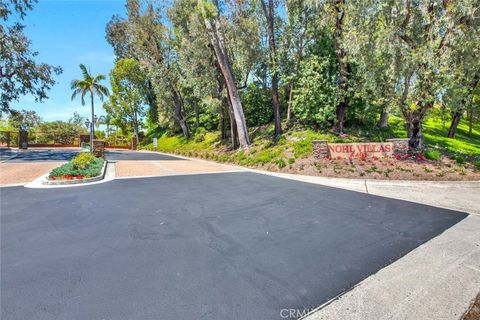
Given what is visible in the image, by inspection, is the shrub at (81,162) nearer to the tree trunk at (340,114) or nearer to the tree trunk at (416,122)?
the tree trunk at (340,114)

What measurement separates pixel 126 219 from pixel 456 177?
434 inches

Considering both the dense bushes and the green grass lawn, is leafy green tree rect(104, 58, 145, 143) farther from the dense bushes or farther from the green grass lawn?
the dense bushes

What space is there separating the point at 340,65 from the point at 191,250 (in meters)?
14.6

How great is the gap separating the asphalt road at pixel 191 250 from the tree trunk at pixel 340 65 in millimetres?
9327

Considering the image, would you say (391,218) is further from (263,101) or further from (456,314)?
(263,101)

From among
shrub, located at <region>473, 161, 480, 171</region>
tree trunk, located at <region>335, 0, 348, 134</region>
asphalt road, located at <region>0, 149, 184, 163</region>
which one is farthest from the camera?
asphalt road, located at <region>0, 149, 184, 163</region>

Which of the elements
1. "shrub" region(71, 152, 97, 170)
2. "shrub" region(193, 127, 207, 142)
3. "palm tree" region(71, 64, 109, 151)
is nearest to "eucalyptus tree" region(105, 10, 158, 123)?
"palm tree" region(71, 64, 109, 151)

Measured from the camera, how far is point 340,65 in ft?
49.0

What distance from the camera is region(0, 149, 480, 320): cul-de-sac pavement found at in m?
2.69

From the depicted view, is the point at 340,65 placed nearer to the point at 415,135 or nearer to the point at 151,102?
the point at 415,135

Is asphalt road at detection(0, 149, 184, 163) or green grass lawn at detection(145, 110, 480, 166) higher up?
green grass lawn at detection(145, 110, 480, 166)

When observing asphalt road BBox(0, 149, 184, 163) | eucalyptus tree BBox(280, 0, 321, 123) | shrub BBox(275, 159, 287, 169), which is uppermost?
eucalyptus tree BBox(280, 0, 321, 123)

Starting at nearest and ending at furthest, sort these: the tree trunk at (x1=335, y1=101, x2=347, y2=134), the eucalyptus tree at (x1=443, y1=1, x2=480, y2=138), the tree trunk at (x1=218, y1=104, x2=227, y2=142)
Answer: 1. the eucalyptus tree at (x1=443, y1=1, x2=480, y2=138)
2. the tree trunk at (x1=335, y1=101, x2=347, y2=134)
3. the tree trunk at (x1=218, y1=104, x2=227, y2=142)

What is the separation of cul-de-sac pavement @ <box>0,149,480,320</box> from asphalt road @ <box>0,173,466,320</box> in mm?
19
